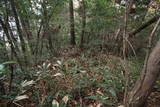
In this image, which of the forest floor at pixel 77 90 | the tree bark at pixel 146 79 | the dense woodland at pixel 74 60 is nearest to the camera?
the tree bark at pixel 146 79

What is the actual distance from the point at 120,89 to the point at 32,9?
281 centimetres

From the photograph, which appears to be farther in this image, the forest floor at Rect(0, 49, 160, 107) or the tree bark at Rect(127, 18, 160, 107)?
Answer: the forest floor at Rect(0, 49, 160, 107)

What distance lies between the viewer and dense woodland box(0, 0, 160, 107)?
1.55m

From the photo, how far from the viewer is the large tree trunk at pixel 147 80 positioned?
4.48 feet

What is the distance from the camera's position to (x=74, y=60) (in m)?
3.95

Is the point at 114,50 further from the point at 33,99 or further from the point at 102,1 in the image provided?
the point at 33,99

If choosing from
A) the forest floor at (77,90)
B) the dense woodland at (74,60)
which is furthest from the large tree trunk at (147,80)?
the forest floor at (77,90)

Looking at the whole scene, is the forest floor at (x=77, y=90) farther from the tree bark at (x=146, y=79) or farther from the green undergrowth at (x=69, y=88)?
the tree bark at (x=146, y=79)

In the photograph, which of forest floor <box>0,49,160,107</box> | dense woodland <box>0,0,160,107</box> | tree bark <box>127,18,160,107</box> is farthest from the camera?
forest floor <box>0,49,160,107</box>

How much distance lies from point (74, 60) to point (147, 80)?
2708mm

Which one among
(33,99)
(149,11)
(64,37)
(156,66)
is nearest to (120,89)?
(156,66)

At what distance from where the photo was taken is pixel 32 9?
309 cm

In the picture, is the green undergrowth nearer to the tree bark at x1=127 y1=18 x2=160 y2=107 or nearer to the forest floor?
the forest floor

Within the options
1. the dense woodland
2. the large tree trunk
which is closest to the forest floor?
the dense woodland
